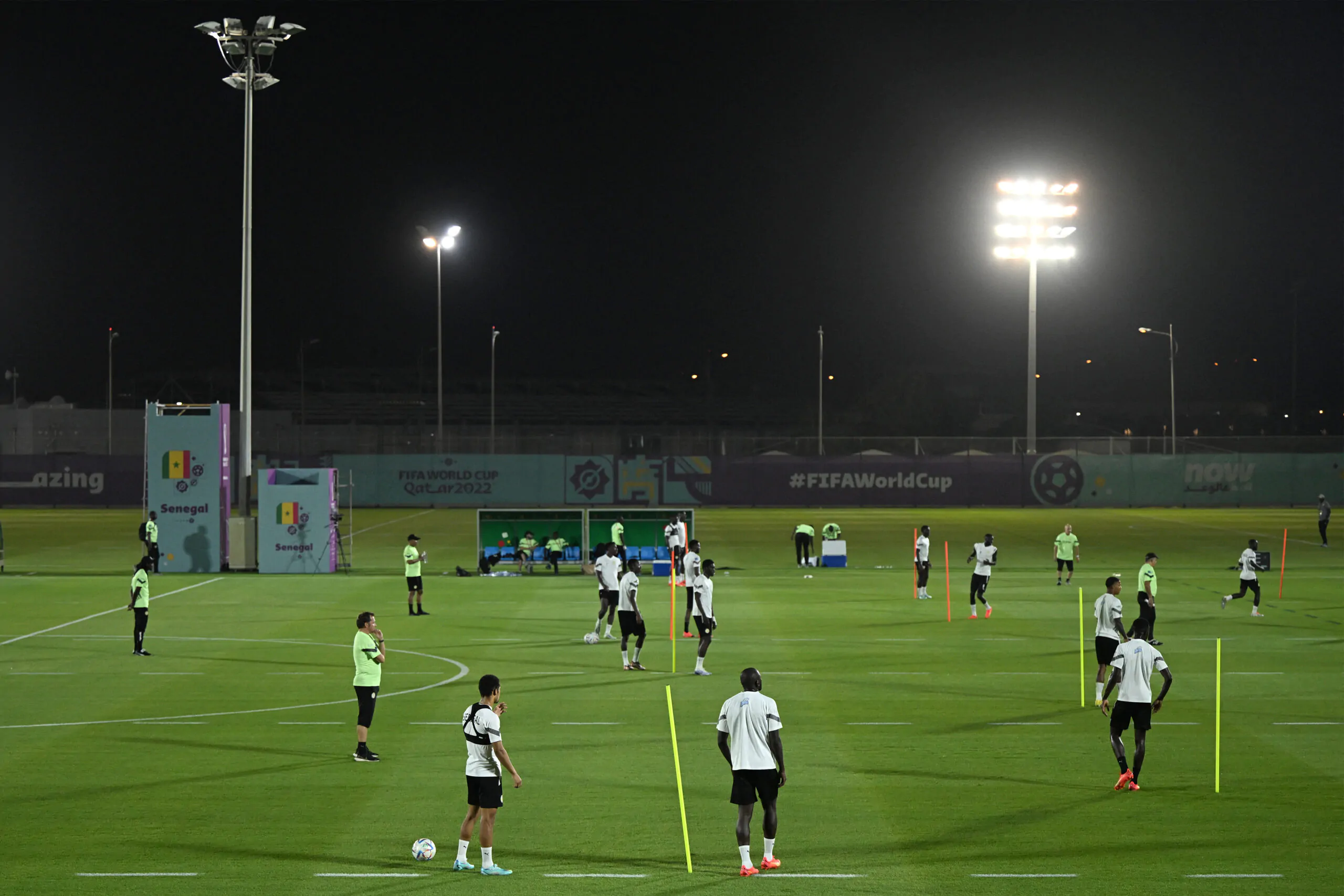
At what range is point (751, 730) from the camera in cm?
1049

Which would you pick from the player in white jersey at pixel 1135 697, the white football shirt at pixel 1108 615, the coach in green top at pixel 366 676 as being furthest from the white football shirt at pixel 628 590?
the player in white jersey at pixel 1135 697

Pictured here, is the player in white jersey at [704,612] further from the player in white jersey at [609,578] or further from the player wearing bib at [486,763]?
the player wearing bib at [486,763]

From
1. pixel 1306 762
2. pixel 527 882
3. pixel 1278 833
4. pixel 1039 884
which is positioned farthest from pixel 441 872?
pixel 1306 762

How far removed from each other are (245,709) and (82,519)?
49.8 m

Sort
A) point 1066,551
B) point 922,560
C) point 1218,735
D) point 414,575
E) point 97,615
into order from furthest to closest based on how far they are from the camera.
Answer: point 1066,551 < point 922,560 < point 97,615 < point 414,575 < point 1218,735

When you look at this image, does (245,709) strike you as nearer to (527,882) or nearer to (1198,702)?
(527,882)

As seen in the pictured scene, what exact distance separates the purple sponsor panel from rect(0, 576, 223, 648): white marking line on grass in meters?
41.2

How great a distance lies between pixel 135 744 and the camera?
15.5 metres

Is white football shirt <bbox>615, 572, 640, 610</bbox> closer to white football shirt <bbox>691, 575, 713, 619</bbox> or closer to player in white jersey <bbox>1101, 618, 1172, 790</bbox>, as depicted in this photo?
white football shirt <bbox>691, 575, 713, 619</bbox>

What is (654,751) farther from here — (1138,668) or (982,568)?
(982,568)

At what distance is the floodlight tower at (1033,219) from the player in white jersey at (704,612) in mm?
41608

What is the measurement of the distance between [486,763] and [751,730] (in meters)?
2.27

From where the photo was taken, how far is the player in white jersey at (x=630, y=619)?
68.1 feet

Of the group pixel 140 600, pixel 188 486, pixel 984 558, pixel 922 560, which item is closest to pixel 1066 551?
pixel 922 560
